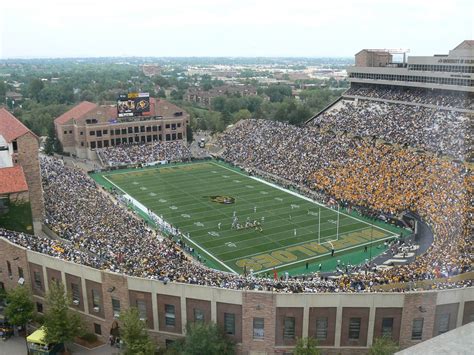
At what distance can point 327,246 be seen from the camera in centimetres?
2667

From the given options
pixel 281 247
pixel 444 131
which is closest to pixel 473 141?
pixel 444 131

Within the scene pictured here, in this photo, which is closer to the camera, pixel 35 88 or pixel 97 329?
pixel 97 329

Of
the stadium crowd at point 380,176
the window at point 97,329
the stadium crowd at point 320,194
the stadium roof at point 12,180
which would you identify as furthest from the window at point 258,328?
the stadium roof at point 12,180

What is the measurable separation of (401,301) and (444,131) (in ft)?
71.5

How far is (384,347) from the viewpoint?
47.2 feet

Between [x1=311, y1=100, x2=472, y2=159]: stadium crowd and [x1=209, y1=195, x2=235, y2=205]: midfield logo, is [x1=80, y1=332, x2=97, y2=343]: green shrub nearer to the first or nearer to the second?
[x1=209, y1=195, x2=235, y2=205]: midfield logo

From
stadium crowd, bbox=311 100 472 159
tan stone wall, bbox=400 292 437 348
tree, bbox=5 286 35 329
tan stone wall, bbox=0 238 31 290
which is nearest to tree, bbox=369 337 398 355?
tan stone wall, bbox=400 292 437 348

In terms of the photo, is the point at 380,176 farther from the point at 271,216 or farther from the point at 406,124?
the point at 406,124

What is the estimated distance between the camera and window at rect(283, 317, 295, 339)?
1609 cm

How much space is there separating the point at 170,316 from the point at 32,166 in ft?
43.4

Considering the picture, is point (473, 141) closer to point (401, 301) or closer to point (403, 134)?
point (403, 134)

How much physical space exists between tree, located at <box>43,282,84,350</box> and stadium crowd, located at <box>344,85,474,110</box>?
28.8 m

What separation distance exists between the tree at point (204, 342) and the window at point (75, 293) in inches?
179

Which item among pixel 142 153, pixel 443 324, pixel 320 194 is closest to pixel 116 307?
pixel 443 324
